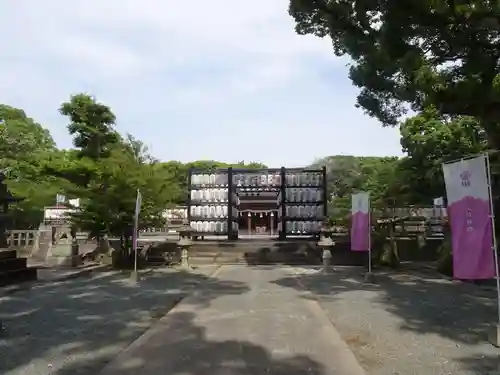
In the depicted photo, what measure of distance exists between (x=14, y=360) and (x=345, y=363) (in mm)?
3723

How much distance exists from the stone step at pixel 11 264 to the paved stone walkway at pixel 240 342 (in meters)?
5.56

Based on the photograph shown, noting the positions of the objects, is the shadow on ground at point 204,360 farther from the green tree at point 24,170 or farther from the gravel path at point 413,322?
the green tree at point 24,170

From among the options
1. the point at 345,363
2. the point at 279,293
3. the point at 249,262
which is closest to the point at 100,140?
the point at 249,262

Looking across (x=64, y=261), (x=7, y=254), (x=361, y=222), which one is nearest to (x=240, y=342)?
(x=361, y=222)

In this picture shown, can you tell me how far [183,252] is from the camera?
19031 mm

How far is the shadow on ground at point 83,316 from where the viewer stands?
5578 millimetres

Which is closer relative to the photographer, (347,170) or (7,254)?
(7,254)

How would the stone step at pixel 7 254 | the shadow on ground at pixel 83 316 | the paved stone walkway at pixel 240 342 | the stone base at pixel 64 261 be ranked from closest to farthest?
the paved stone walkway at pixel 240 342 < the shadow on ground at pixel 83 316 < the stone step at pixel 7 254 < the stone base at pixel 64 261

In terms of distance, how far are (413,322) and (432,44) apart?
544 centimetres

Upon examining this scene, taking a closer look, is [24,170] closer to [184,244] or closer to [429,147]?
[184,244]

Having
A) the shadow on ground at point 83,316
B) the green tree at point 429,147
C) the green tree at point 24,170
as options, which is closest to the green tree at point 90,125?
the green tree at point 24,170

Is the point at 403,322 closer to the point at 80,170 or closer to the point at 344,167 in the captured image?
the point at 80,170

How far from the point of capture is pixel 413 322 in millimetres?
7777

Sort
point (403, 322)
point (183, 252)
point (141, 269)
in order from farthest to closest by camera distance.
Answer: point (183, 252)
point (141, 269)
point (403, 322)
